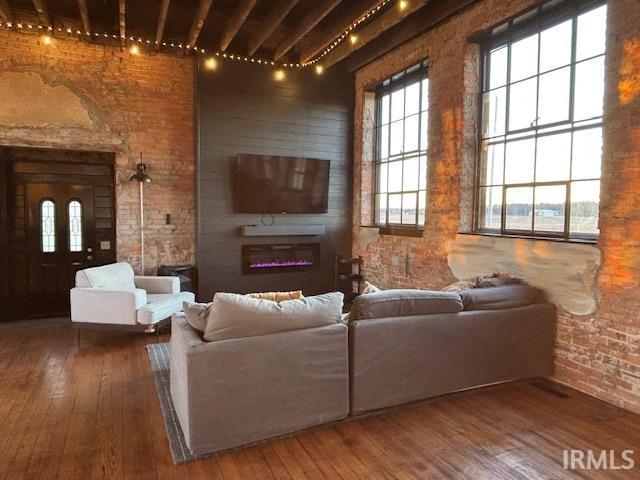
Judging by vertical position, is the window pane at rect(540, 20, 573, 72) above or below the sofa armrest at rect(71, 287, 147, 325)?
above

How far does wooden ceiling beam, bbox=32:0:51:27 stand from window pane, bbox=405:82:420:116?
4.40 meters

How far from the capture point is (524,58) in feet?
13.8

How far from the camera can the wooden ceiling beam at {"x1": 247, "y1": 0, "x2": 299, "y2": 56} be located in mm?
4711

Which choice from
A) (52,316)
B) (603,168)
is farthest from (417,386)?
(52,316)

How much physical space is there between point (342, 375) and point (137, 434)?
1.35 meters

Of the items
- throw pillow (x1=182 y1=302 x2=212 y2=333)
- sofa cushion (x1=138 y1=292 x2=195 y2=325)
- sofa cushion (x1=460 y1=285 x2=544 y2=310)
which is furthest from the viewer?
sofa cushion (x1=138 y1=292 x2=195 y2=325)

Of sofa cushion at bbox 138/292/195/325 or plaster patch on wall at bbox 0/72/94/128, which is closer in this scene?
sofa cushion at bbox 138/292/195/325

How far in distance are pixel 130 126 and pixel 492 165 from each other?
4.62 meters

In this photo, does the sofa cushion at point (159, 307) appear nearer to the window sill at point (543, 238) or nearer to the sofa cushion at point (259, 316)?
the sofa cushion at point (259, 316)

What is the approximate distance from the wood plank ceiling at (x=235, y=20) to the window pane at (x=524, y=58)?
2.79ft

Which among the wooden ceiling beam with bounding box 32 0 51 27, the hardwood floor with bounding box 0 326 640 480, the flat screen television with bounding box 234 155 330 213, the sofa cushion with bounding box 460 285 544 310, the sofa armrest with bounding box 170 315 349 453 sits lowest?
the hardwood floor with bounding box 0 326 640 480

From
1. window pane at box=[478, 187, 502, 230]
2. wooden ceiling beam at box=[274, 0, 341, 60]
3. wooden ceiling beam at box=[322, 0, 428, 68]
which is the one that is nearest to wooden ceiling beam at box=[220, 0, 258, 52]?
wooden ceiling beam at box=[274, 0, 341, 60]

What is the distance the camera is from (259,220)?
20.7 ft

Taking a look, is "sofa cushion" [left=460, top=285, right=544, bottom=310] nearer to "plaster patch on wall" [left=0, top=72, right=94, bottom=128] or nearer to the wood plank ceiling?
the wood plank ceiling
